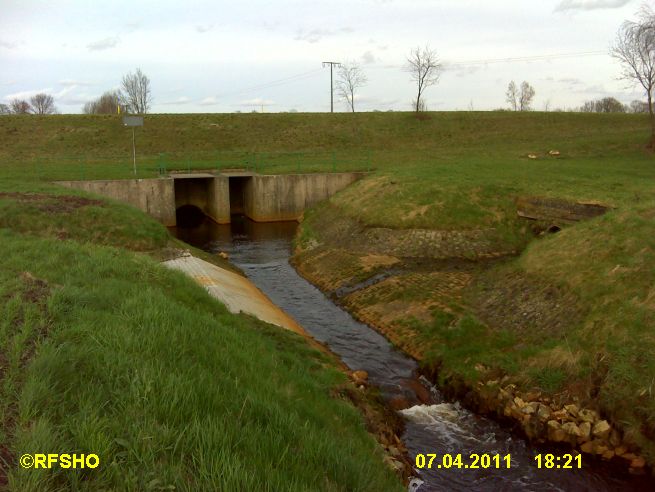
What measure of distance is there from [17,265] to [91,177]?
25.2m

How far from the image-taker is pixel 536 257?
55.7 feet

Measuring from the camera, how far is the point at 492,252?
21672 mm

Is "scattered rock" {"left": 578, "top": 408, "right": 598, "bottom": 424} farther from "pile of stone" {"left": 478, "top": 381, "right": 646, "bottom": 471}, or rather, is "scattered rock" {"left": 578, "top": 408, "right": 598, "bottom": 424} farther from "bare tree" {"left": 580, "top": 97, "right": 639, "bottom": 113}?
"bare tree" {"left": 580, "top": 97, "right": 639, "bottom": 113}

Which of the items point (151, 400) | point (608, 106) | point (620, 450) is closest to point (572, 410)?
point (620, 450)

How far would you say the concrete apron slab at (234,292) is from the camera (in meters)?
15.0

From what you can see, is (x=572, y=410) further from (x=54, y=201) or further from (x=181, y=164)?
(x=181, y=164)

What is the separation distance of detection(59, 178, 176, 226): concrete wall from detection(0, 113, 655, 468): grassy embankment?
228 cm

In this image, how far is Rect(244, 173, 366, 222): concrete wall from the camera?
36.0 m

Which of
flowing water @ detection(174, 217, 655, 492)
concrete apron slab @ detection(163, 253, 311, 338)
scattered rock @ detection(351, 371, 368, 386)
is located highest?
concrete apron slab @ detection(163, 253, 311, 338)

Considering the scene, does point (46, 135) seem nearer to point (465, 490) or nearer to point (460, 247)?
point (460, 247)

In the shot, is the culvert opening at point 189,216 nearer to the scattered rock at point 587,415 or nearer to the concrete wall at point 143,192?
the concrete wall at point 143,192

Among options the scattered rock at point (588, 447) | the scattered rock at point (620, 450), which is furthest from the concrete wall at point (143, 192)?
the scattered rock at point (620, 450)

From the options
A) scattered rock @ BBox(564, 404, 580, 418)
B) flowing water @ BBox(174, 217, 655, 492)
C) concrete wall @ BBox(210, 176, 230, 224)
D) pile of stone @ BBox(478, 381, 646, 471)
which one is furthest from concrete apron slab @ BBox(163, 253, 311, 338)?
concrete wall @ BBox(210, 176, 230, 224)

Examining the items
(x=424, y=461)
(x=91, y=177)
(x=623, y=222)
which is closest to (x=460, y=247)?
(x=623, y=222)
